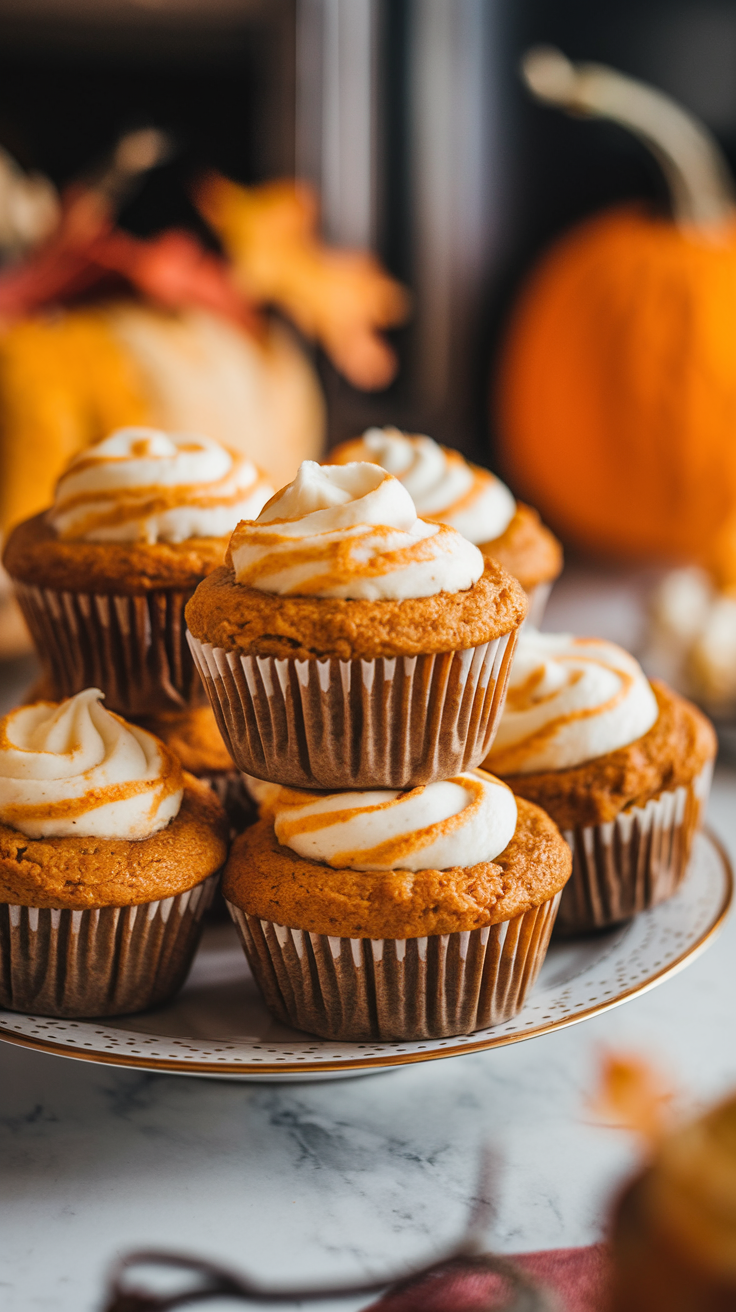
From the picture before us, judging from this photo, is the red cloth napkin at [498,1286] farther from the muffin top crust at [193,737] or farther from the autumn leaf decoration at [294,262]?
the autumn leaf decoration at [294,262]

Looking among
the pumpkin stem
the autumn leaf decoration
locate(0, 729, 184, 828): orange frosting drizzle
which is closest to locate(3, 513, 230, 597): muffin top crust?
locate(0, 729, 184, 828): orange frosting drizzle

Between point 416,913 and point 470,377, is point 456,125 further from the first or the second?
point 416,913

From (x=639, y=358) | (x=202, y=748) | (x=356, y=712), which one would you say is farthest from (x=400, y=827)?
(x=639, y=358)

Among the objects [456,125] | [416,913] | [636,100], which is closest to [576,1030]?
[416,913]

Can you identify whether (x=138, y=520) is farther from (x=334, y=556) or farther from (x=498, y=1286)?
(x=498, y=1286)

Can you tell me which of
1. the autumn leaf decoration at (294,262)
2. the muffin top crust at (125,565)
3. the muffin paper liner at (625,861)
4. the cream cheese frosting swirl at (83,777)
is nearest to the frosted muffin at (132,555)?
the muffin top crust at (125,565)

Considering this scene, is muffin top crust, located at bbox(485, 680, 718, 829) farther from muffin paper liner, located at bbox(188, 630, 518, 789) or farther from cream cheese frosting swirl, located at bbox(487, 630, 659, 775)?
muffin paper liner, located at bbox(188, 630, 518, 789)
